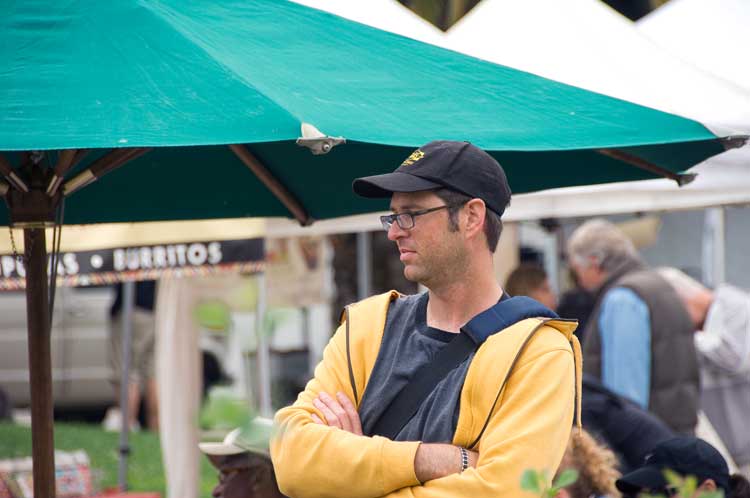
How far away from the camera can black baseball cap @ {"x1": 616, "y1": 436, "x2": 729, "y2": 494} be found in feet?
11.7

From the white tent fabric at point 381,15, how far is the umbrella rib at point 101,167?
706 mm

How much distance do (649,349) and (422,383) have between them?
387 centimetres

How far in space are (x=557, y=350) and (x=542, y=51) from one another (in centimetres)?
263

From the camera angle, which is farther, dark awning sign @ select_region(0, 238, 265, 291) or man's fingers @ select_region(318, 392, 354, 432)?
dark awning sign @ select_region(0, 238, 265, 291)

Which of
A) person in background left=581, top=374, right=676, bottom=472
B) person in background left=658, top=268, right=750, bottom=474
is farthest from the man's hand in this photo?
person in background left=658, top=268, right=750, bottom=474

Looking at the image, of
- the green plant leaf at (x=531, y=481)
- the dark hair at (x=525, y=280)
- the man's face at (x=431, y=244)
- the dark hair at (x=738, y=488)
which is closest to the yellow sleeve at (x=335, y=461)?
the man's face at (x=431, y=244)

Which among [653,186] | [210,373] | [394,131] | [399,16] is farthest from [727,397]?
[394,131]

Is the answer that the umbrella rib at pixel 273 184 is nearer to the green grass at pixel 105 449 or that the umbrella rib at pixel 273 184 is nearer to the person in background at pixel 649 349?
the person in background at pixel 649 349

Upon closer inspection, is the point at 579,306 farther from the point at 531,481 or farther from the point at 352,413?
the point at 531,481

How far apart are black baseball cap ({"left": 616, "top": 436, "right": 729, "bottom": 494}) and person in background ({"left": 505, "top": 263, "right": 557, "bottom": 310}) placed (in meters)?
2.30

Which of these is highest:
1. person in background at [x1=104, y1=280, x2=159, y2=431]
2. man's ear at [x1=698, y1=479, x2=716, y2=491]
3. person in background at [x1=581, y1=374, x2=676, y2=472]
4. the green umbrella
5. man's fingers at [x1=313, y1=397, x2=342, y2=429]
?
the green umbrella

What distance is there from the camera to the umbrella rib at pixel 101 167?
10.8 ft

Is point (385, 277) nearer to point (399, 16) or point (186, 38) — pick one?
point (399, 16)

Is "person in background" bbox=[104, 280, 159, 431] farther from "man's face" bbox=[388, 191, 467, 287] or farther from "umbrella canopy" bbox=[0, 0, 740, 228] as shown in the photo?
"man's face" bbox=[388, 191, 467, 287]
